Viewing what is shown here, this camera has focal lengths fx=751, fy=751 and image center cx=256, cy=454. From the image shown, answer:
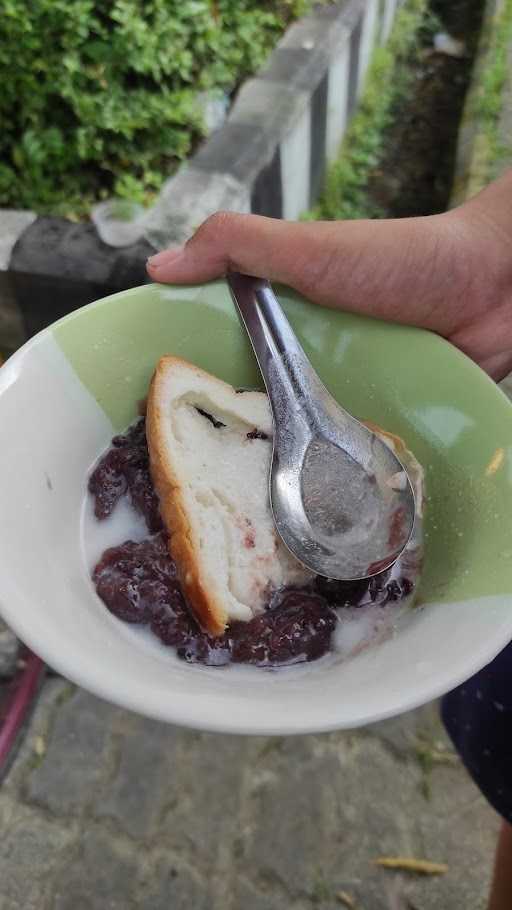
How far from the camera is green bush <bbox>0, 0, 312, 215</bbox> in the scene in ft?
7.64

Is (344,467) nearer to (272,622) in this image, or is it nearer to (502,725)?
→ (272,622)

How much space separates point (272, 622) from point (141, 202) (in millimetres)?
1727

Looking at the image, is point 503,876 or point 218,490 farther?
point 503,876

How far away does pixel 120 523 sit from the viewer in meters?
1.27

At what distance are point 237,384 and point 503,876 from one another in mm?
1193

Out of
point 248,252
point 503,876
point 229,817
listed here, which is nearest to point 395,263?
point 248,252

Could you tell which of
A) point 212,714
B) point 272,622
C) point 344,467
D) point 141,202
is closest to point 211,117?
point 141,202

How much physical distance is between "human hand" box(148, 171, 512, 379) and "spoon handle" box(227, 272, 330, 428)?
2.0 inches

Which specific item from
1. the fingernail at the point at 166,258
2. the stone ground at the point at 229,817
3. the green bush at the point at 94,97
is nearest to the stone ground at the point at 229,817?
the stone ground at the point at 229,817

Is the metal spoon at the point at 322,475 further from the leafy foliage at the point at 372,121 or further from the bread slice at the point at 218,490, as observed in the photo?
the leafy foliage at the point at 372,121

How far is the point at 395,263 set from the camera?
1381mm

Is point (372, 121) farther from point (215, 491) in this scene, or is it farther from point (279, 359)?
point (215, 491)

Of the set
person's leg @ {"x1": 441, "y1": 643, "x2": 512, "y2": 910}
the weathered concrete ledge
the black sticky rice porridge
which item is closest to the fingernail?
the black sticky rice porridge

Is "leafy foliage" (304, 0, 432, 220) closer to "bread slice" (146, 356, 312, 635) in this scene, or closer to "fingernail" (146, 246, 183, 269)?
"fingernail" (146, 246, 183, 269)
